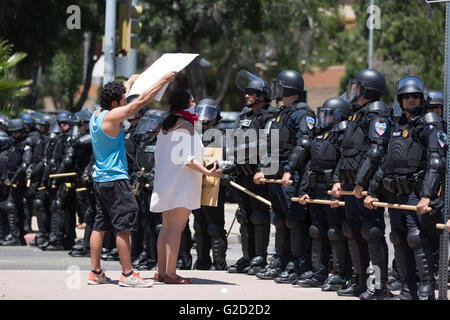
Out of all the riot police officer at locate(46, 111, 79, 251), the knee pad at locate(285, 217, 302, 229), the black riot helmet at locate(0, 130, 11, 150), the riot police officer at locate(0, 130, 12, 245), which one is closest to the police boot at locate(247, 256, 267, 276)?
the knee pad at locate(285, 217, 302, 229)

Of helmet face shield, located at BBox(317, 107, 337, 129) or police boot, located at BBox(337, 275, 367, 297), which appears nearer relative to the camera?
police boot, located at BBox(337, 275, 367, 297)

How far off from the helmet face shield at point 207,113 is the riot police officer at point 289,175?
1286 mm

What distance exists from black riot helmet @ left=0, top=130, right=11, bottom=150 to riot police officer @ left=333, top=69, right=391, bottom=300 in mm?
8063

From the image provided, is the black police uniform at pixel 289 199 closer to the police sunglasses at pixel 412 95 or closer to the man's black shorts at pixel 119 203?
the police sunglasses at pixel 412 95

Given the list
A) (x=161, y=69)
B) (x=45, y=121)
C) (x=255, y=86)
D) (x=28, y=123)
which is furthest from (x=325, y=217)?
(x=28, y=123)

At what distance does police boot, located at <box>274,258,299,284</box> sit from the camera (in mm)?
9211

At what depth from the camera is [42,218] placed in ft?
47.4

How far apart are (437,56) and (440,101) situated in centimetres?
1482

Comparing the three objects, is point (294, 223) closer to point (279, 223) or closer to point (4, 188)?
point (279, 223)

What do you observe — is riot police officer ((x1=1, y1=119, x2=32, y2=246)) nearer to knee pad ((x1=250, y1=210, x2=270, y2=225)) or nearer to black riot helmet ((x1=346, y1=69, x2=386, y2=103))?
knee pad ((x1=250, y1=210, x2=270, y2=225))

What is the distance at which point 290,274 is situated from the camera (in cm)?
928

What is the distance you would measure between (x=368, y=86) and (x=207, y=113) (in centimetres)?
283

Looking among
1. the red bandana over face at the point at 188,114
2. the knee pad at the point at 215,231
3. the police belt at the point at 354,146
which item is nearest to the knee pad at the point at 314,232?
the police belt at the point at 354,146
